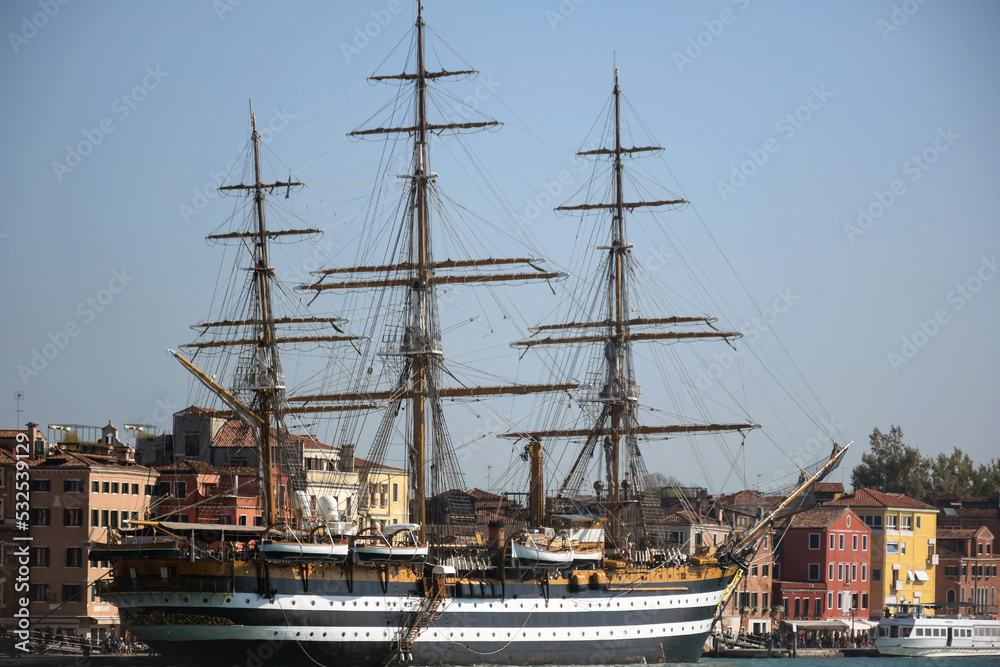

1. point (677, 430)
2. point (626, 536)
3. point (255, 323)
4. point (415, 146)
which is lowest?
point (626, 536)

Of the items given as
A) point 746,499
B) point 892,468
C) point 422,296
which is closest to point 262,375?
point 422,296

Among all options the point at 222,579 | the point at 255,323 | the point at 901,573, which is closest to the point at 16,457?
the point at 255,323

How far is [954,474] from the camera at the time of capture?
603 feet

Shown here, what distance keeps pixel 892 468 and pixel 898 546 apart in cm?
4912

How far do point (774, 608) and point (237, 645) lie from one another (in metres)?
57.9

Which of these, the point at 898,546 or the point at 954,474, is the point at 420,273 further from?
the point at 954,474

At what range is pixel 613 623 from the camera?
8212cm

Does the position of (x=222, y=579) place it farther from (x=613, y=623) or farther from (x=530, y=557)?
(x=613, y=623)

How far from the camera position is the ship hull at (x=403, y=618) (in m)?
69.3

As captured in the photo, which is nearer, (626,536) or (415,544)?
(415,544)

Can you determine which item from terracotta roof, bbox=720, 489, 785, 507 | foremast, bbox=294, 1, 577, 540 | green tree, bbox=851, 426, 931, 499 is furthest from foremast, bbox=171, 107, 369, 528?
green tree, bbox=851, 426, 931, 499

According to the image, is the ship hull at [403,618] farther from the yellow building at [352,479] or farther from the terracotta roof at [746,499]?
the terracotta roof at [746,499]

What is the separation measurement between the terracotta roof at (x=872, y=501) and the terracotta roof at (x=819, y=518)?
17.6 ft

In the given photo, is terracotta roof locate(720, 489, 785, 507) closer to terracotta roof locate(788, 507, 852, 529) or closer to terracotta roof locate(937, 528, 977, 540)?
terracotta roof locate(788, 507, 852, 529)
